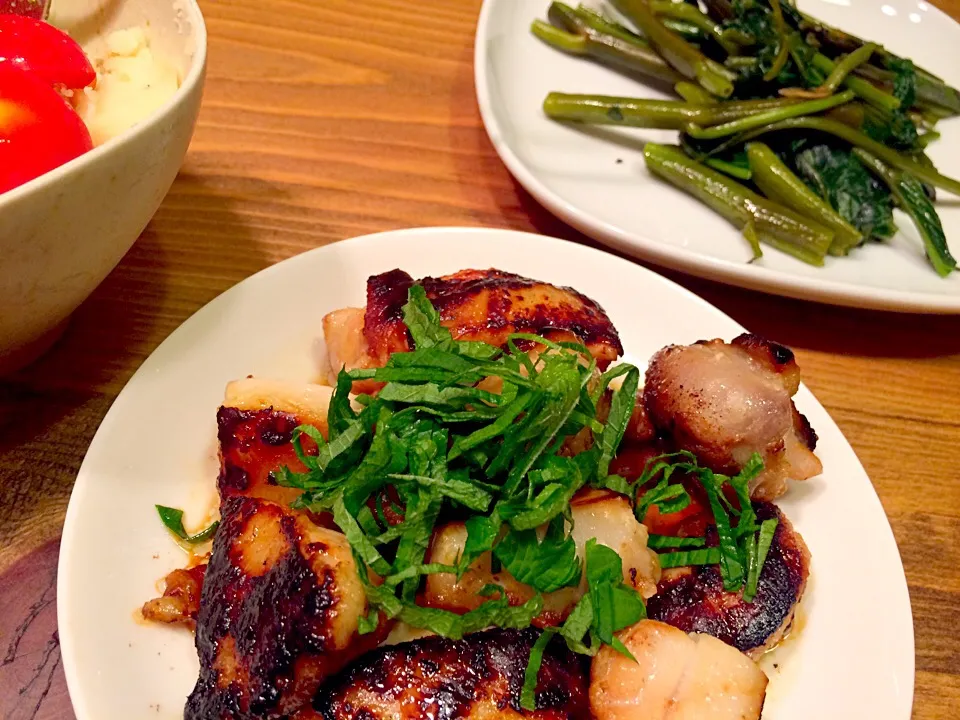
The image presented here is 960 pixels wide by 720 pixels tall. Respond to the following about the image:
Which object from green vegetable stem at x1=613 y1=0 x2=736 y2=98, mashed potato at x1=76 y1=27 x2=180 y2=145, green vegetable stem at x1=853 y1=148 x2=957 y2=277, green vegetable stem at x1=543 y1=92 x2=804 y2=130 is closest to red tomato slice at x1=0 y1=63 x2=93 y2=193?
mashed potato at x1=76 y1=27 x2=180 y2=145

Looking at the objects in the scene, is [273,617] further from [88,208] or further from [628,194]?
[628,194]

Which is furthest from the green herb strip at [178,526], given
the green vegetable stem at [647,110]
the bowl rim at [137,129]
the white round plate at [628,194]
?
the green vegetable stem at [647,110]

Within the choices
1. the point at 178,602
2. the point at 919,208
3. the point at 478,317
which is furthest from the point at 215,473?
the point at 919,208

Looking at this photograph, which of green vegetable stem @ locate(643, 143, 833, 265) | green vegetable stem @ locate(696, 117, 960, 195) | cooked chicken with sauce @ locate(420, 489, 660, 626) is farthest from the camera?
green vegetable stem @ locate(696, 117, 960, 195)

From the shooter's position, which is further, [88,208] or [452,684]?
[88,208]

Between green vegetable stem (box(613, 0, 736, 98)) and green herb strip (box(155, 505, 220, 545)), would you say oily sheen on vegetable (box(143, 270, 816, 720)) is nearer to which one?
green herb strip (box(155, 505, 220, 545))

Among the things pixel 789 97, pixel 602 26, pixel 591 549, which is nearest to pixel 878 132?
pixel 789 97

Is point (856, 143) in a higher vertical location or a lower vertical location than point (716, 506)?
higher
